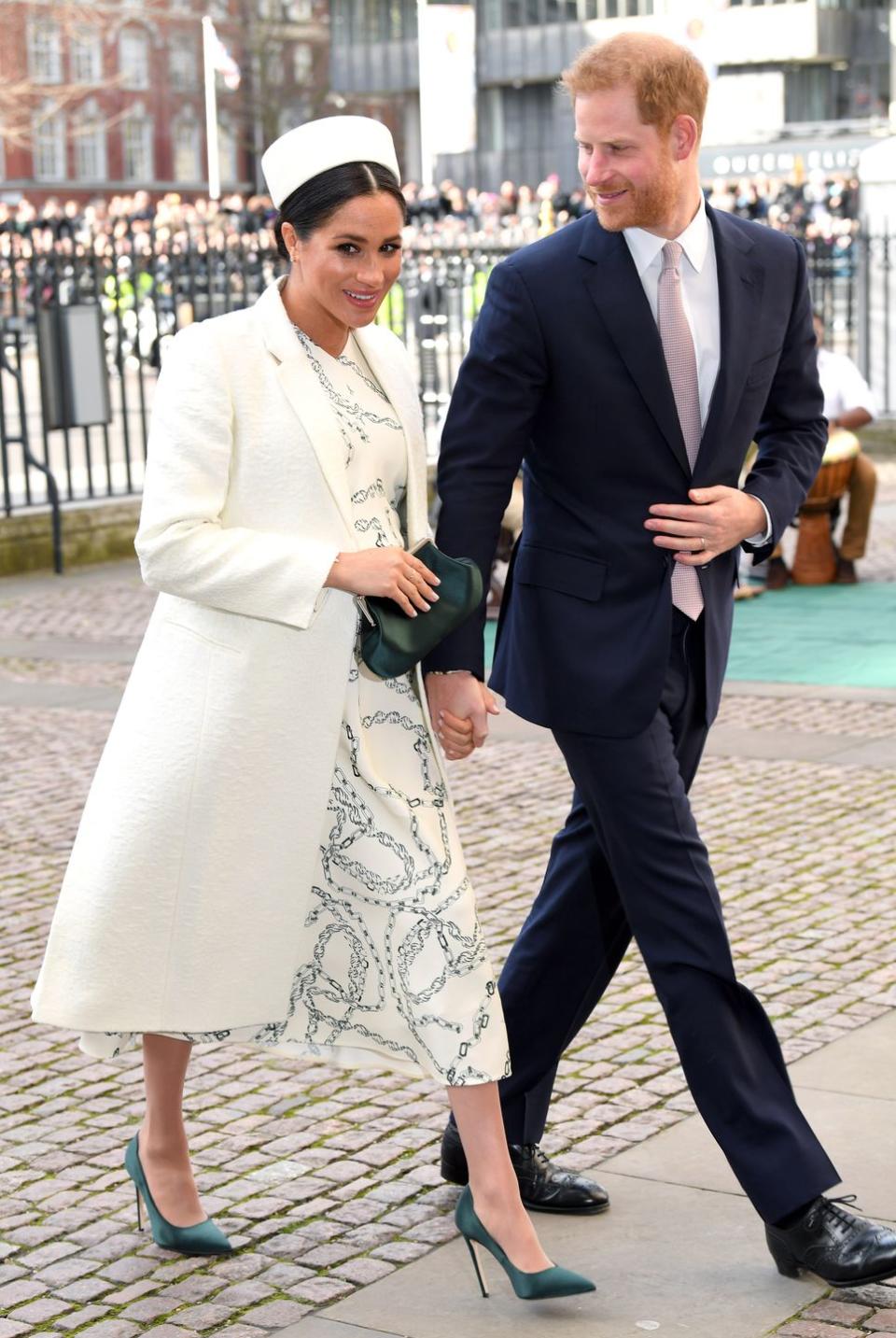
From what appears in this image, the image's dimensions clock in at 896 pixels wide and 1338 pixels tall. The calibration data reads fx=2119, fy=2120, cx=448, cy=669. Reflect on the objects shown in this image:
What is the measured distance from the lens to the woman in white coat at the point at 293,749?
3.21m

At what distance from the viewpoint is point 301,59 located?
76500 mm

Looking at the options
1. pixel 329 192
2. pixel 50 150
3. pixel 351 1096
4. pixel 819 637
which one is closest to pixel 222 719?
pixel 329 192

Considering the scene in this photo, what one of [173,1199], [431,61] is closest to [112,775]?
[173,1199]

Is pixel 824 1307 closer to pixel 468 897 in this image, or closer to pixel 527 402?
pixel 468 897

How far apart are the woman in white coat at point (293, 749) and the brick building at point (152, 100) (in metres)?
57.2

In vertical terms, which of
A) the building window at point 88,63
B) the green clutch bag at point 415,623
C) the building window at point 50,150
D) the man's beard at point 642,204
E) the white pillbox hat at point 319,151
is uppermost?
the building window at point 88,63

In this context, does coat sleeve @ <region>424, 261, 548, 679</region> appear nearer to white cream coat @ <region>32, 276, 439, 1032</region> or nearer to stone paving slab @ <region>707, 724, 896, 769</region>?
white cream coat @ <region>32, 276, 439, 1032</region>

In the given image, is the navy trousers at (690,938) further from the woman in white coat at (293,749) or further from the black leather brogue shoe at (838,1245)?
the woman in white coat at (293,749)

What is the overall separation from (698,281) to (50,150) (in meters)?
64.9

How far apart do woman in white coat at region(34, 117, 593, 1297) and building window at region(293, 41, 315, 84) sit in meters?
70.3

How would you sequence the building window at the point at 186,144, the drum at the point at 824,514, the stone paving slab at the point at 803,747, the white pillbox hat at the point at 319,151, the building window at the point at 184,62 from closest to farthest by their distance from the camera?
the white pillbox hat at the point at 319,151
the stone paving slab at the point at 803,747
the drum at the point at 824,514
the building window at the point at 184,62
the building window at the point at 186,144

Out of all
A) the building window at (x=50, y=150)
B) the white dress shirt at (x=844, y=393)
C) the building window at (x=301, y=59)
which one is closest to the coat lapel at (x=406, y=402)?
the white dress shirt at (x=844, y=393)

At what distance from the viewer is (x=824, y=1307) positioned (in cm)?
326

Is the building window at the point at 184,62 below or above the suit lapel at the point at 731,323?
above
